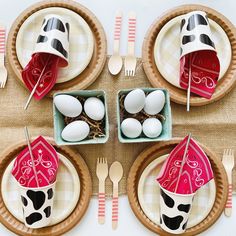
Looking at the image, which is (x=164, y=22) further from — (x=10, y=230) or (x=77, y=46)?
(x=10, y=230)

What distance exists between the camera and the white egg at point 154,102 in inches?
38.0

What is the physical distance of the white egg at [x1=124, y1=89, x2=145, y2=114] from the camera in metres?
0.95

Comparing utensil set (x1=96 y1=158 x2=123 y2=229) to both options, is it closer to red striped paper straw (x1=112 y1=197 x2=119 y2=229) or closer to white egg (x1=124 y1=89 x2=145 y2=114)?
red striped paper straw (x1=112 y1=197 x2=119 y2=229)

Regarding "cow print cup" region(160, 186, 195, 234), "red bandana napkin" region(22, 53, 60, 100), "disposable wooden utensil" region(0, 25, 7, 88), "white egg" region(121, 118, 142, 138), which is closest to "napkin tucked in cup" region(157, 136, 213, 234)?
"cow print cup" region(160, 186, 195, 234)

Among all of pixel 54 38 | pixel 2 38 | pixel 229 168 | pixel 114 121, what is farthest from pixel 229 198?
pixel 2 38

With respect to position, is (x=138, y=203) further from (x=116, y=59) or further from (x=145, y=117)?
(x=116, y=59)

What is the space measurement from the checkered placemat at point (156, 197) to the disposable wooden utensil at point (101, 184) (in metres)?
0.08

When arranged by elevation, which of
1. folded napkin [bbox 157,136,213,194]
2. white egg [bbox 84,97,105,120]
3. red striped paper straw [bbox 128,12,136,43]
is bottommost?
folded napkin [bbox 157,136,213,194]

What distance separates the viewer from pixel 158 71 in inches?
41.5

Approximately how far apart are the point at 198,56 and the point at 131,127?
23 cm

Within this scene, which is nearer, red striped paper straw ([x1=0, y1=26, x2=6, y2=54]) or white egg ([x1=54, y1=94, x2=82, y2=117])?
white egg ([x1=54, y1=94, x2=82, y2=117])

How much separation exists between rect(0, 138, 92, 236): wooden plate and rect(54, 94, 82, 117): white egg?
10 cm

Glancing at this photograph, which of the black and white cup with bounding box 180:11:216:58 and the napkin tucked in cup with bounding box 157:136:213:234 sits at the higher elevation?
the black and white cup with bounding box 180:11:216:58

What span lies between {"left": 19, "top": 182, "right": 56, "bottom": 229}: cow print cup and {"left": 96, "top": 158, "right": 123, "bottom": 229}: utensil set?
11cm
